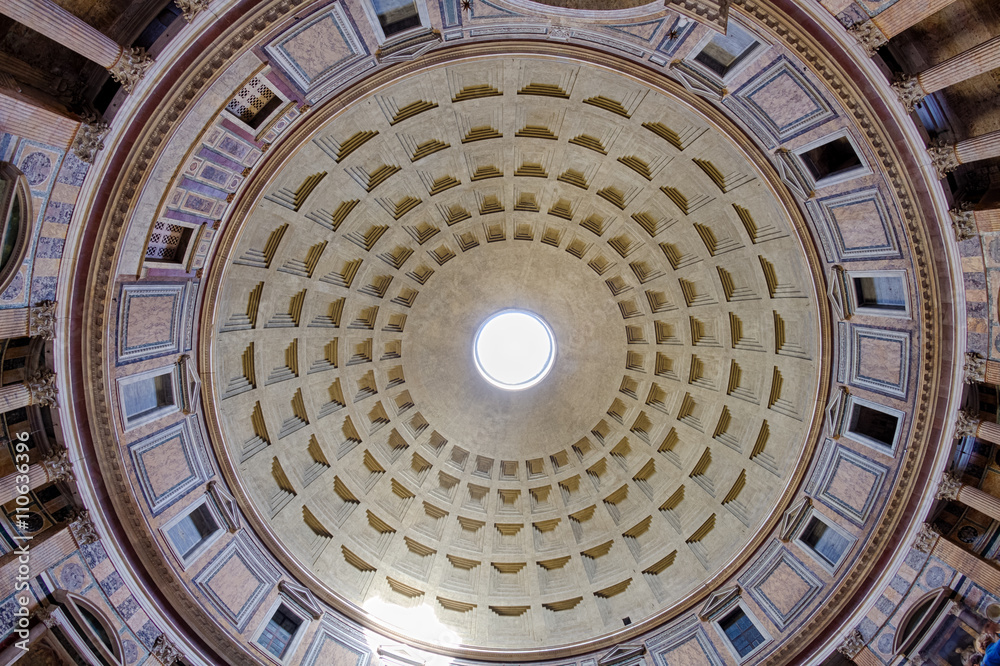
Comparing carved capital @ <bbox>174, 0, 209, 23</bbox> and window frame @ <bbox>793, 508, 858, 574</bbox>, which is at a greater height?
carved capital @ <bbox>174, 0, 209, 23</bbox>

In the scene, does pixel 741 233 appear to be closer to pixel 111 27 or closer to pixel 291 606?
pixel 111 27

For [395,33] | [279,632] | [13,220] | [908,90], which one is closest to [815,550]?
[908,90]

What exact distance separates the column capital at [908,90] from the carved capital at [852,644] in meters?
17.6

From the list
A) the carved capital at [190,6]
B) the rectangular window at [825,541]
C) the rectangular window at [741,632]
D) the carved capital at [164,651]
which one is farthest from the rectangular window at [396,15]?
the rectangular window at [741,632]

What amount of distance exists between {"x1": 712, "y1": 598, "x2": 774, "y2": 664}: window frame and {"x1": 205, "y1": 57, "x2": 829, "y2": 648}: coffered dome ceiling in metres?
1.48

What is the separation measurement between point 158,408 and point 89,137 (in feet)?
32.3

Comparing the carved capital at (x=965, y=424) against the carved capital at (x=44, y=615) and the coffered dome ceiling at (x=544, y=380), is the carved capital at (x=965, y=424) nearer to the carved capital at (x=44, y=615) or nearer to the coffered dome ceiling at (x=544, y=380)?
the coffered dome ceiling at (x=544, y=380)

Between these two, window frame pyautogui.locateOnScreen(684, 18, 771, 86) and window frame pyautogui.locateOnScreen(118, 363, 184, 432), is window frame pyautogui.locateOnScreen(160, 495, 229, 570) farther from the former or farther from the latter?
window frame pyautogui.locateOnScreen(684, 18, 771, 86)

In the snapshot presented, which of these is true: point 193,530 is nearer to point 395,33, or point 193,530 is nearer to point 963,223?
point 395,33

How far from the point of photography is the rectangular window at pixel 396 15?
1914 centimetres

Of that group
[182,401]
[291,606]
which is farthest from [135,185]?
[291,606]

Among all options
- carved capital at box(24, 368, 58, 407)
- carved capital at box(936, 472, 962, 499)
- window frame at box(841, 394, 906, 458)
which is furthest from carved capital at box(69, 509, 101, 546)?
carved capital at box(936, 472, 962, 499)

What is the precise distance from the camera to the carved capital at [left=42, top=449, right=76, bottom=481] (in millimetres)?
18469

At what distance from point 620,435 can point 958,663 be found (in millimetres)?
15817
